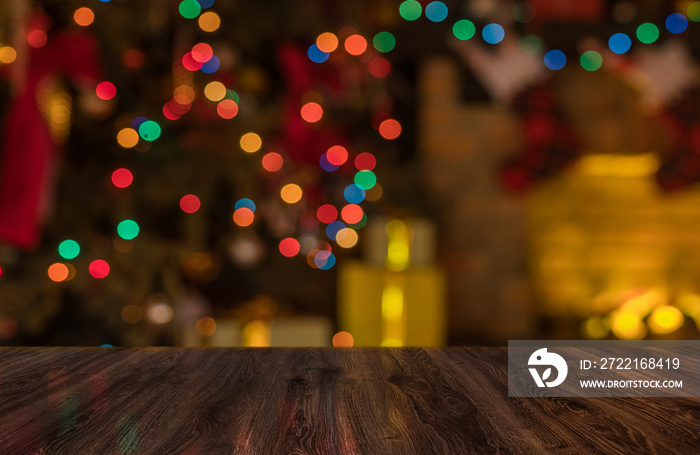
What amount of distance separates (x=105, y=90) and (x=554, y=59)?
2185 mm

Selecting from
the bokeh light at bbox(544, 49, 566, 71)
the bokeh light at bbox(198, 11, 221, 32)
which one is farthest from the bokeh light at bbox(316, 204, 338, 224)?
the bokeh light at bbox(544, 49, 566, 71)

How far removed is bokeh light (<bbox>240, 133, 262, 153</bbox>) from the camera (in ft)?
7.15

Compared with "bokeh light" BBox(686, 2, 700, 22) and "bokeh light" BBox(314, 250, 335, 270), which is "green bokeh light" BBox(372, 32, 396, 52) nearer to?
"bokeh light" BBox(314, 250, 335, 270)

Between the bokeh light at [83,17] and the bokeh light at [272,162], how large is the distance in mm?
870

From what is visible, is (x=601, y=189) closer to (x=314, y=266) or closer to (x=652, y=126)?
(x=652, y=126)

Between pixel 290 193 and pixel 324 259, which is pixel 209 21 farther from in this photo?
pixel 324 259

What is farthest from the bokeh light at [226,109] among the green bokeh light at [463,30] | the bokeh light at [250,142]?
the green bokeh light at [463,30]

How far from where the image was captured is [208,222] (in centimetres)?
263

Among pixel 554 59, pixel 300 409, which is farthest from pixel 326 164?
pixel 300 409

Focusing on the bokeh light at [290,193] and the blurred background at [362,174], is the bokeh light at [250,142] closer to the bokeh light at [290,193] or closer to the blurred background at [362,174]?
the blurred background at [362,174]

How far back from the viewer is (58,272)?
77.3 inches

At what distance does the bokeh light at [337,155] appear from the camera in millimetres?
2527

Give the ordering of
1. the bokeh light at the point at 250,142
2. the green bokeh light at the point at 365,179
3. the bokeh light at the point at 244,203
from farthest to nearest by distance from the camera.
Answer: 1. the green bokeh light at the point at 365,179
2. the bokeh light at the point at 244,203
3. the bokeh light at the point at 250,142

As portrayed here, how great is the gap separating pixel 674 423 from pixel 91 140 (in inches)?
93.0
